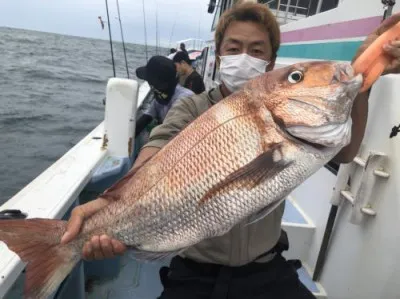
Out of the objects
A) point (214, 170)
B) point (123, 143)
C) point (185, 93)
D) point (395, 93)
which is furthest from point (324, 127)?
point (185, 93)

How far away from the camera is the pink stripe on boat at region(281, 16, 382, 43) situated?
2.81m

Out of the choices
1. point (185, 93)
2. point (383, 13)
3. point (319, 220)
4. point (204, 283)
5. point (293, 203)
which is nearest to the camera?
point (204, 283)

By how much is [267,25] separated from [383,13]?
3.23ft

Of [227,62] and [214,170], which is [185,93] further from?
[214,170]

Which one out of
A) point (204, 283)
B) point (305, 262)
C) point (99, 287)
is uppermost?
point (204, 283)

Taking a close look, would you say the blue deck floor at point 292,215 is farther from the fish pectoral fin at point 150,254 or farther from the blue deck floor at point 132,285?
the fish pectoral fin at point 150,254

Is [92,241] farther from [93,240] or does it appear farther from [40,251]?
[40,251]

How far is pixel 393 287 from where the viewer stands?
2018 mm

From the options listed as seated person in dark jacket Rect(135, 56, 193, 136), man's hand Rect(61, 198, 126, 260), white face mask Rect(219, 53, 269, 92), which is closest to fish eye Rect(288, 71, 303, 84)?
white face mask Rect(219, 53, 269, 92)

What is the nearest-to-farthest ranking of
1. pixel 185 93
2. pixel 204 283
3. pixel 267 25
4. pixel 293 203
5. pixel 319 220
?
1. pixel 204 283
2. pixel 267 25
3. pixel 319 220
4. pixel 293 203
5. pixel 185 93

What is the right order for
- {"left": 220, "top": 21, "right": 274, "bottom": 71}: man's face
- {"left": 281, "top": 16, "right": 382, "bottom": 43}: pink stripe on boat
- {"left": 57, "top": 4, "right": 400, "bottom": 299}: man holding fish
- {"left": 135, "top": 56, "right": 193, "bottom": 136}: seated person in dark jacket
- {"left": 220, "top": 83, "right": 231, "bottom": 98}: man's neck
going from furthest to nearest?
{"left": 135, "top": 56, "right": 193, "bottom": 136}: seated person in dark jacket → {"left": 281, "top": 16, "right": 382, "bottom": 43}: pink stripe on boat → {"left": 220, "top": 83, "right": 231, "bottom": 98}: man's neck → {"left": 220, "top": 21, "right": 274, "bottom": 71}: man's face → {"left": 57, "top": 4, "right": 400, "bottom": 299}: man holding fish

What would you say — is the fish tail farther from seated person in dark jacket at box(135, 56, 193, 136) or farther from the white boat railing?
seated person in dark jacket at box(135, 56, 193, 136)

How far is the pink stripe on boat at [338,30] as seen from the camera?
9.22 feet

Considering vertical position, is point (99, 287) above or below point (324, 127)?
below
